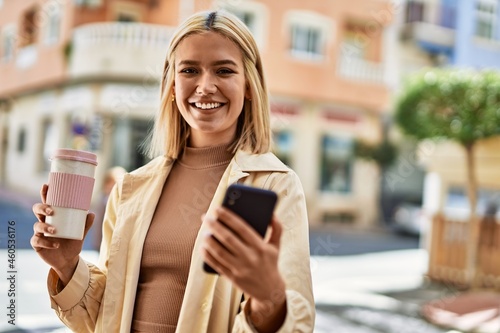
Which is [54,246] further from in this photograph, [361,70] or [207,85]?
[361,70]

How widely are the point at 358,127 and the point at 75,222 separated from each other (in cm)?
1252

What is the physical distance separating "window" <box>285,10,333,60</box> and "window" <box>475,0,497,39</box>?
133 inches

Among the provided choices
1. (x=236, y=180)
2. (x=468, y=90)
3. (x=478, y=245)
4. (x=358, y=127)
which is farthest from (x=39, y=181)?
(x=358, y=127)

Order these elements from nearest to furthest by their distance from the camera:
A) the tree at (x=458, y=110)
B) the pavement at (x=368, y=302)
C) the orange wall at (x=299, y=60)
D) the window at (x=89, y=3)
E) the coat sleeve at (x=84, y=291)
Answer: the coat sleeve at (x=84, y=291), the pavement at (x=368, y=302), the tree at (x=458, y=110), the orange wall at (x=299, y=60), the window at (x=89, y=3)

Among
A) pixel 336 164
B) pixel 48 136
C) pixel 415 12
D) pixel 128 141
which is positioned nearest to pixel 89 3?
pixel 128 141

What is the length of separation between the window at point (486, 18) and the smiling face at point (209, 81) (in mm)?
12896

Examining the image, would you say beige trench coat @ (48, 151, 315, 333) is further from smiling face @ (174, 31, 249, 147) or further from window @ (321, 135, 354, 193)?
window @ (321, 135, 354, 193)

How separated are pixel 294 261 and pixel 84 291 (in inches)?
17.0

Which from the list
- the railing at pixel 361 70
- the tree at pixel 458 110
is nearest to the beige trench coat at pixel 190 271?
the tree at pixel 458 110

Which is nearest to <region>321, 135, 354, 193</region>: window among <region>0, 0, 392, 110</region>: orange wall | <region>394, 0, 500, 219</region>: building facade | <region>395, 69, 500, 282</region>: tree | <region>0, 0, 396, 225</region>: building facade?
<region>0, 0, 396, 225</region>: building facade

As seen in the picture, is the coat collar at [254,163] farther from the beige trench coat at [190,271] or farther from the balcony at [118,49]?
the balcony at [118,49]

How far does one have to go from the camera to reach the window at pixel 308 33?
1168 centimetres

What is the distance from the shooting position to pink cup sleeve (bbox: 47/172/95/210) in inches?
37.1

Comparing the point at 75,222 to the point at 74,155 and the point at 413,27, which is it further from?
the point at 413,27
